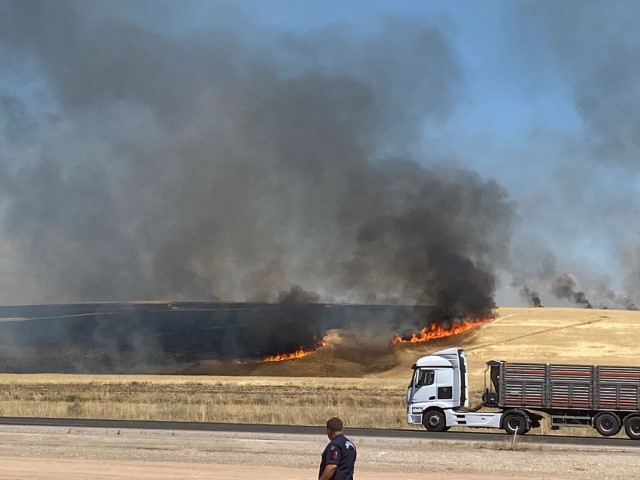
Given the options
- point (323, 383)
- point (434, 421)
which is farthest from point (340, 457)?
point (323, 383)

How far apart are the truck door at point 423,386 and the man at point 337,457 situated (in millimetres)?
24565

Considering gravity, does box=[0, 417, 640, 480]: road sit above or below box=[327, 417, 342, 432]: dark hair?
below

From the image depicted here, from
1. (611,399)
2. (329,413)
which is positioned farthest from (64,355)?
(611,399)

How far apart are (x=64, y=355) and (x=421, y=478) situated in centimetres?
7561

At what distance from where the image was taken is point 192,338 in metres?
91.3

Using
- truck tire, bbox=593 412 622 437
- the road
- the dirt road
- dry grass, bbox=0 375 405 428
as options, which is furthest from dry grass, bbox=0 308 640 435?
the dirt road

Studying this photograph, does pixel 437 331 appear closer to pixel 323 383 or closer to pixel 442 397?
pixel 323 383

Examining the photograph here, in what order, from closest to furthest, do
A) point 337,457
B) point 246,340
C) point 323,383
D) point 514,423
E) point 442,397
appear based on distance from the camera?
1. point 337,457
2. point 514,423
3. point 442,397
4. point 323,383
5. point 246,340

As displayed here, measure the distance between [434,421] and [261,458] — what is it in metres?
12.4

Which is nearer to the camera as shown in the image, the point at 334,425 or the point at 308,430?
the point at 334,425

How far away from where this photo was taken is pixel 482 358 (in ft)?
233

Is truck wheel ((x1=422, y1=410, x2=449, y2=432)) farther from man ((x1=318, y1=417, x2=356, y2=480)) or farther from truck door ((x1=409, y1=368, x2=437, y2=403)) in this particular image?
man ((x1=318, y1=417, x2=356, y2=480))

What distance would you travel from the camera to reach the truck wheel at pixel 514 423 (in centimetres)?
3378

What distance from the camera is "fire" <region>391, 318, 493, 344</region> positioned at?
75250 mm
